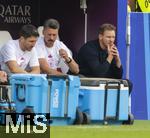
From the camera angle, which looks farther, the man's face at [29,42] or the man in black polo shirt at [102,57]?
the man in black polo shirt at [102,57]

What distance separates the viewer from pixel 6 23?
557 inches

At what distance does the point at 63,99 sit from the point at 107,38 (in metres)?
1.67

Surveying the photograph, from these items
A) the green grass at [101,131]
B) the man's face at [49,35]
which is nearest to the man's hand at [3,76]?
the green grass at [101,131]

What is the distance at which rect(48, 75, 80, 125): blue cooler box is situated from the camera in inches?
445

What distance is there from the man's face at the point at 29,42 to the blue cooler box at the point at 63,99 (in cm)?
88

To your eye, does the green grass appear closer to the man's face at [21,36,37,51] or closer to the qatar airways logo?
the man's face at [21,36,37,51]

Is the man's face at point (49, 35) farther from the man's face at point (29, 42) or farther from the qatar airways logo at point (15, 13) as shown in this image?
the qatar airways logo at point (15, 13)

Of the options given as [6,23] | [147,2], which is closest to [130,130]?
[6,23]

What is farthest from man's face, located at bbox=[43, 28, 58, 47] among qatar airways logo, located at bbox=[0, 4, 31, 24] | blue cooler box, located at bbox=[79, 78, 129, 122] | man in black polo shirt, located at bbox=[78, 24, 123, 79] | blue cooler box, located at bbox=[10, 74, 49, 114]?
qatar airways logo, located at bbox=[0, 4, 31, 24]

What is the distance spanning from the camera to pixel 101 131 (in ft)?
33.6

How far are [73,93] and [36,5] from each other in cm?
340

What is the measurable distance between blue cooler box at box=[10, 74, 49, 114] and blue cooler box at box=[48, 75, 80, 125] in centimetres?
14

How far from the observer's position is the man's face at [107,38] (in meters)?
12.5

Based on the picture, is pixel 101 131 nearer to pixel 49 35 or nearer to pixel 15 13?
pixel 49 35
